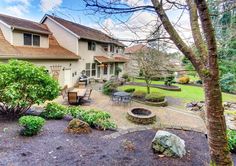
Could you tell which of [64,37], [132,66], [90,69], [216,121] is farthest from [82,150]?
[90,69]

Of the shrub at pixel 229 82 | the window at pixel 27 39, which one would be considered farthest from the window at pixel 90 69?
the shrub at pixel 229 82

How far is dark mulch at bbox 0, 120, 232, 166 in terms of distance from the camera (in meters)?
5.04

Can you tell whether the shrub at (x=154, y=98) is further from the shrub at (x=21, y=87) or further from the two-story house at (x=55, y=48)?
the shrub at (x=21, y=87)

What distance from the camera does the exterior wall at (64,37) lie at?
20.8 meters

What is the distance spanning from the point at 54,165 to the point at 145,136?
3.54 m

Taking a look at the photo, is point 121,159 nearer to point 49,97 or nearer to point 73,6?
point 73,6

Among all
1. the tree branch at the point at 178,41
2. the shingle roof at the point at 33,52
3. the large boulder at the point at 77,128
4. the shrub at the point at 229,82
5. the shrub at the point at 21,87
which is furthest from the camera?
the shrub at the point at 229,82

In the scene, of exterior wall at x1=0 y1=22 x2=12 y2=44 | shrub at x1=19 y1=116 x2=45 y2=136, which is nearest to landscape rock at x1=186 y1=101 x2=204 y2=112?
shrub at x1=19 y1=116 x2=45 y2=136

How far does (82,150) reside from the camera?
19.0 ft

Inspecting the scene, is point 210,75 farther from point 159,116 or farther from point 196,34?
point 159,116

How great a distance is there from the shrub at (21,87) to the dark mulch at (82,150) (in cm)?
125

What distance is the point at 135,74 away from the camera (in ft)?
92.0

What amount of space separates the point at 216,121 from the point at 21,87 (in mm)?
8236

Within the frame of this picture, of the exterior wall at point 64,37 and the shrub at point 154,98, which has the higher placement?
the exterior wall at point 64,37
